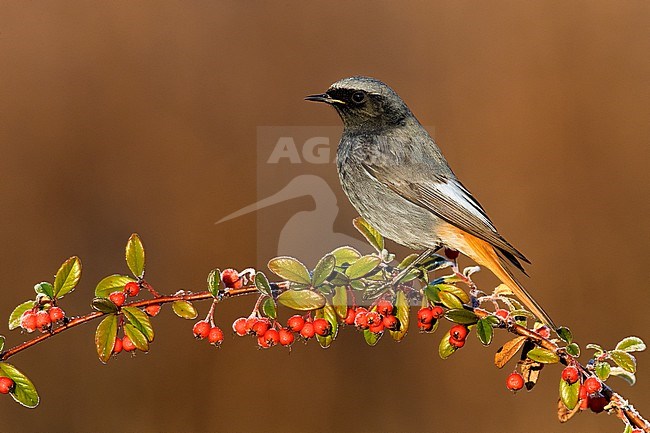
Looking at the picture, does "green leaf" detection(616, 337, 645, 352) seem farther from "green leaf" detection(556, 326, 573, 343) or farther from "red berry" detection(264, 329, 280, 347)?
"red berry" detection(264, 329, 280, 347)

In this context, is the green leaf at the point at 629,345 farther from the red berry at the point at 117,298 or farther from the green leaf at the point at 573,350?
the red berry at the point at 117,298

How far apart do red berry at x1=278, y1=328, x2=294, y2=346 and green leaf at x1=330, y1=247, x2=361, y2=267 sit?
29 cm

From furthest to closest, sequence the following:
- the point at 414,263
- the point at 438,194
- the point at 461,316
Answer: the point at 438,194, the point at 414,263, the point at 461,316

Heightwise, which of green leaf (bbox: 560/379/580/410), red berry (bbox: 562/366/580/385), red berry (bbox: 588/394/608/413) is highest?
red berry (bbox: 562/366/580/385)

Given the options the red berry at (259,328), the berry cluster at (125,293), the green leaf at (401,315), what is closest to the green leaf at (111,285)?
the berry cluster at (125,293)

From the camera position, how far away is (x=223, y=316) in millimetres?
6297

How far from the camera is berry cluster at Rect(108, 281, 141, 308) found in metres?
2.33

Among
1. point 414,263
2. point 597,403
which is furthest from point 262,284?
point 597,403

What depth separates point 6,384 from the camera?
2180 millimetres

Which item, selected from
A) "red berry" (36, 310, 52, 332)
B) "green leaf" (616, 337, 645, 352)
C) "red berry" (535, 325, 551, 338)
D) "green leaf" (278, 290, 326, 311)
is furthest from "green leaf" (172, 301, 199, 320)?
"green leaf" (616, 337, 645, 352)

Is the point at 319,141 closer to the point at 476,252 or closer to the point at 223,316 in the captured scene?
the point at 223,316

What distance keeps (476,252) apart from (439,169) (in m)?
0.48

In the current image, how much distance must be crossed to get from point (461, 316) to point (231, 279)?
2.47 feet

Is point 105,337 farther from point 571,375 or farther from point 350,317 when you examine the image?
point 571,375
